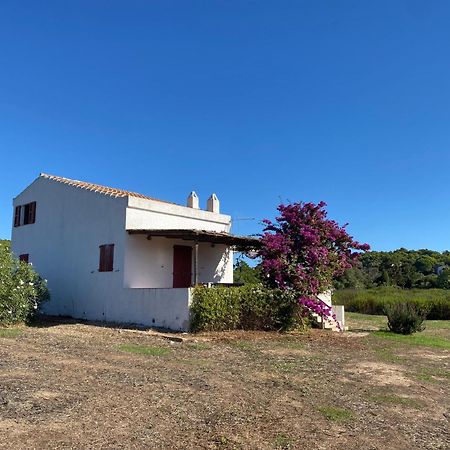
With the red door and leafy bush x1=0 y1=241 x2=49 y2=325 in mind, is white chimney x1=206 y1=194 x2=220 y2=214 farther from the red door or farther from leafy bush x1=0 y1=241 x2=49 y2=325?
leafy bush x1=0 y1=241 x2=49 y2=325

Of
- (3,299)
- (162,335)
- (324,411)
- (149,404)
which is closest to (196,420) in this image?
(149,404)

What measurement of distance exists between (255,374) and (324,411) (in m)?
2.45

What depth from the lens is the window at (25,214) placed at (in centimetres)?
2181

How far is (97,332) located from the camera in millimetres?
14031

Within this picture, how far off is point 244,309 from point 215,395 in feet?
24.7

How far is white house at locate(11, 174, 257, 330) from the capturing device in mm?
15664

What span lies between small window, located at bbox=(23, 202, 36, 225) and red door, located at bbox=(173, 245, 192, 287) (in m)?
7.47

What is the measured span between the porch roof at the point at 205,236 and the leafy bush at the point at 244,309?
1774 millimetres

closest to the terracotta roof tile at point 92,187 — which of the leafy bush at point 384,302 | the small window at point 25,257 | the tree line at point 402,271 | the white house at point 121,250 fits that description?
the white house at point 121,250

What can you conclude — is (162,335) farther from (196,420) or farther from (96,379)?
(196,420)

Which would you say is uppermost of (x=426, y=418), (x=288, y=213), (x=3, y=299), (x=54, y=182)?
(x=54, y=182)

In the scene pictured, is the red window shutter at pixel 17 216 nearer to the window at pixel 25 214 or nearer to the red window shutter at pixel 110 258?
the window at pixel 25 214

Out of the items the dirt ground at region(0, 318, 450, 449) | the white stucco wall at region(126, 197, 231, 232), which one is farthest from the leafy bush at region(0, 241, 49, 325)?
the white stucco wall at region(126, 197, 231, 232)

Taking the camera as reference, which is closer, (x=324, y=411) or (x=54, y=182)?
(x=324, y=411)
